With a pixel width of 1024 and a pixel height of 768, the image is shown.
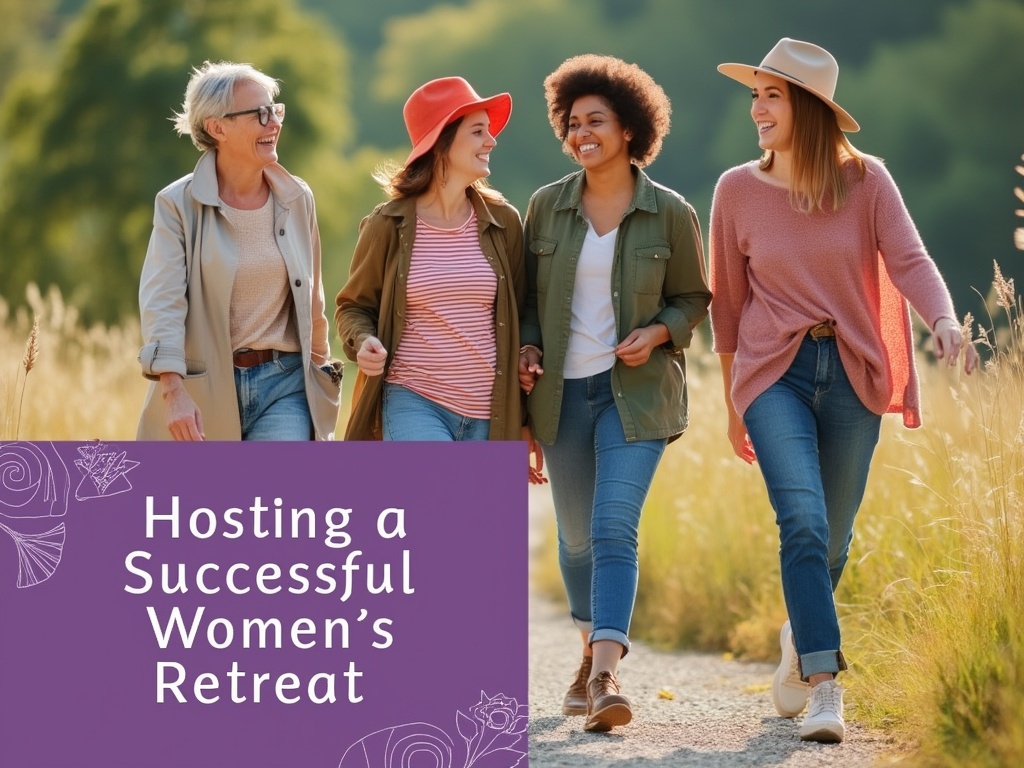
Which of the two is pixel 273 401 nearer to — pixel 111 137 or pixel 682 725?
pixel 682 725

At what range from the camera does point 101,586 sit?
13.7ft

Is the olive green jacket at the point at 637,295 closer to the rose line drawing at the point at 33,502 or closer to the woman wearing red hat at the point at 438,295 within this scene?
the woman wearing red hat at the point at 438,295

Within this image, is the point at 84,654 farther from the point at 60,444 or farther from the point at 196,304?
the point at 196,304

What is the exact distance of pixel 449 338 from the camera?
514 cm

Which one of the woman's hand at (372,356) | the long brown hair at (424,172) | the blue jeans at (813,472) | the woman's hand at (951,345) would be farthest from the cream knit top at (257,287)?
the woman's hand at (951,345)

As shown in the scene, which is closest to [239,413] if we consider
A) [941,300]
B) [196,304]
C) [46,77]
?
[196,304]

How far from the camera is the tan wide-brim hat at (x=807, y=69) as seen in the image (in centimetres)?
510

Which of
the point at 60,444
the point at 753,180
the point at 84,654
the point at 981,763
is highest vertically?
the point at 753,180

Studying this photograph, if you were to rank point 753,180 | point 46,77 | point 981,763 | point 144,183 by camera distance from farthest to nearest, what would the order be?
1. point 46,77
2. point 144,183
3. point 753,180
4. point 981,763

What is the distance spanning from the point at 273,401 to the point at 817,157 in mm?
1884

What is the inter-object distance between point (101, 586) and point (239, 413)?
102 centimetres

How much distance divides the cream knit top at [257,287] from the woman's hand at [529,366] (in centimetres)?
74

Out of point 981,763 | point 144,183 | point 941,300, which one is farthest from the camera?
point 144,183

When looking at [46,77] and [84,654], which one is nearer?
[84,654]
